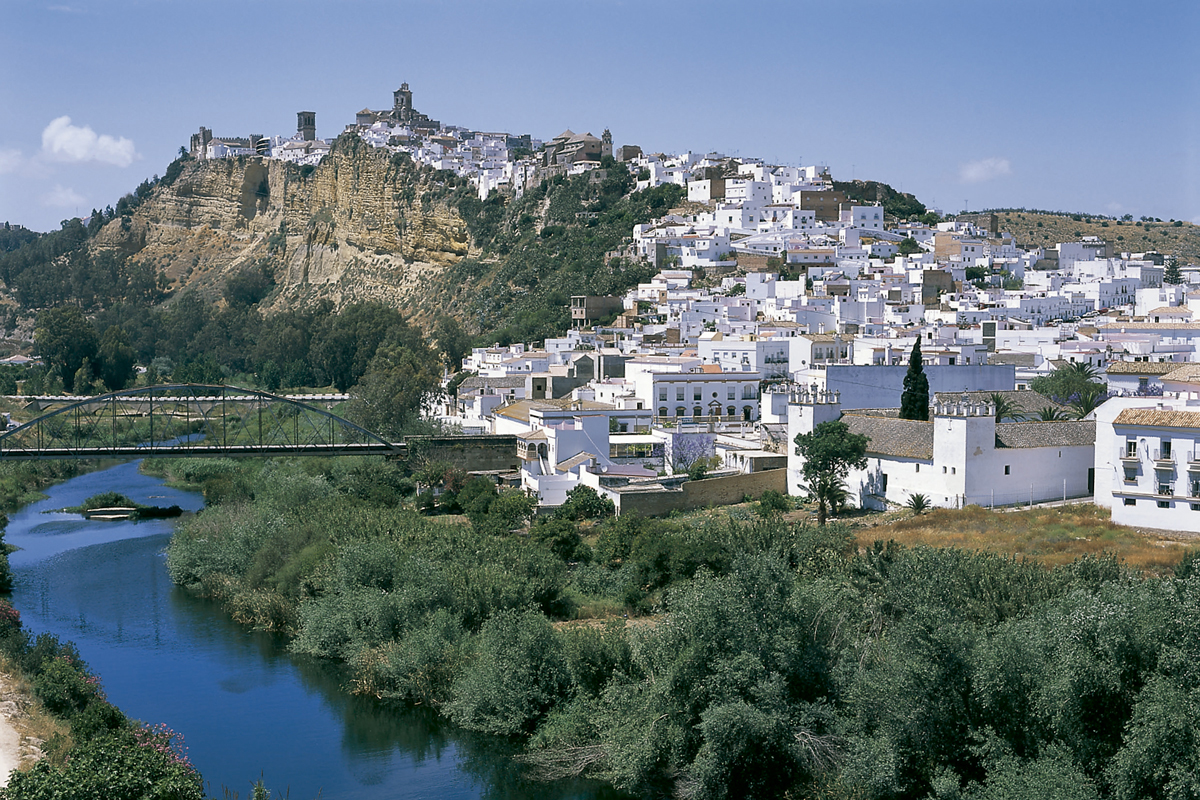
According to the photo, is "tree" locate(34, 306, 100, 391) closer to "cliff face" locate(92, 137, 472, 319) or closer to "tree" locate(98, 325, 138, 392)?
"tree" locate(98, 325, 138, 392)

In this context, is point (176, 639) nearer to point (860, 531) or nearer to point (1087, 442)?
point (860, 531)

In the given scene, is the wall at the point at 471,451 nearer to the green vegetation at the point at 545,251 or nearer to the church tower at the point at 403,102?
the green vegetation at the point at 545,251

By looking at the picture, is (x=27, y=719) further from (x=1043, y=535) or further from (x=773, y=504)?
(x=1043, y=535)

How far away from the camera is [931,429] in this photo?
2442cm

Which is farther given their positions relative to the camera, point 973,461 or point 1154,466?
point 973,461

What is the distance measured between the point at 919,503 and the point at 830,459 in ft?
6.86

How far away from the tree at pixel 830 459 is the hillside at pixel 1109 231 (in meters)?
56.1

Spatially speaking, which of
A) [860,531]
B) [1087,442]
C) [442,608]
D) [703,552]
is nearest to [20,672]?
[442,608]

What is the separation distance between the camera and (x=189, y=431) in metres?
42.5

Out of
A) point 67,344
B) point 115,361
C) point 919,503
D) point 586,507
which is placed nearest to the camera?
point 919,503

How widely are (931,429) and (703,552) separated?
250 inches

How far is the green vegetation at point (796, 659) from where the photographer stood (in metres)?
12.6

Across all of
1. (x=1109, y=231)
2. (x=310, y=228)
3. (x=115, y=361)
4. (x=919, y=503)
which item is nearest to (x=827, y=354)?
(x=919, y=503)

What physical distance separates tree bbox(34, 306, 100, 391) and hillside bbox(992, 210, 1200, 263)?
52.2m
